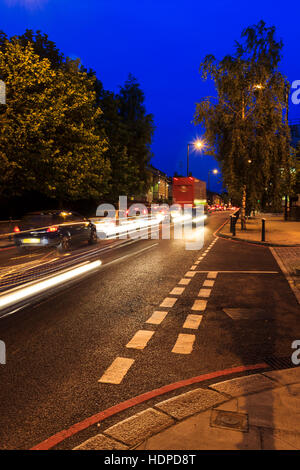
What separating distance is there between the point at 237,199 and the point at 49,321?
64.0 feet

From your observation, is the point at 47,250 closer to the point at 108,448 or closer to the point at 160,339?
the point at 160,339

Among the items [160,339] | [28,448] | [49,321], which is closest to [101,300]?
[49,321]

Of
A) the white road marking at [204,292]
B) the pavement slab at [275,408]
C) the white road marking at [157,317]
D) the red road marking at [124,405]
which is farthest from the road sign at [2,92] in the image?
the pavement slab at [275,408]

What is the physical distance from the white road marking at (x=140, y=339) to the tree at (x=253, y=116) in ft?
59.9

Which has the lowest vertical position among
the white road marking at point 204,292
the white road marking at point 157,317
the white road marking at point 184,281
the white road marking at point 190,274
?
the white road marking at point 157,317

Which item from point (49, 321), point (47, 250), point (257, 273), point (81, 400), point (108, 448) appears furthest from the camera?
point (47, 250)

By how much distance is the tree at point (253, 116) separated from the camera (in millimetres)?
21312

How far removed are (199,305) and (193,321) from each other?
950mm

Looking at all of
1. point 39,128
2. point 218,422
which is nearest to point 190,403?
point 218,422

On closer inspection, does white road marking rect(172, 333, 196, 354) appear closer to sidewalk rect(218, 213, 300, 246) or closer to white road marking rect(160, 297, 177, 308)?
white road marking rect(160, 297, 177, 308)

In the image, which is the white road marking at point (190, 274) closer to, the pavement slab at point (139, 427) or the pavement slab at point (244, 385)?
the pavement slab at point (244, 385)

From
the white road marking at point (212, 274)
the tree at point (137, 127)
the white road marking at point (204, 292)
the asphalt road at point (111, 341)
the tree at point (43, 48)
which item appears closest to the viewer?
the asphalt road at point (111, 341)

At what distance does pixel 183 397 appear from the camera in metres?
3.37

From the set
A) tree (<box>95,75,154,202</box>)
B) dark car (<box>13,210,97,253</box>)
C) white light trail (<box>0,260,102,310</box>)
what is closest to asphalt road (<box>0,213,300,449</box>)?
white light trail (<box>0,260,102,310</box>)
